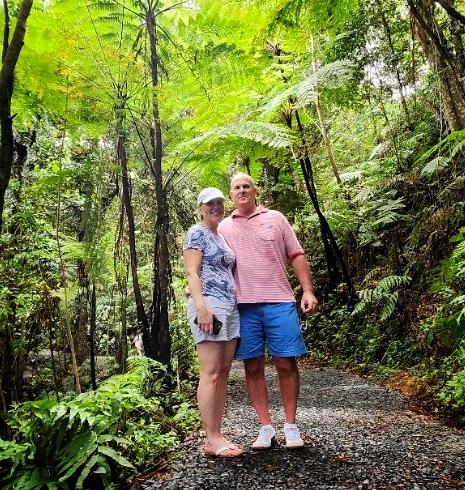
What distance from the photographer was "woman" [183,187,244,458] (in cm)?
271

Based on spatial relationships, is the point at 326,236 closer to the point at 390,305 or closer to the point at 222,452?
the point at 390,305

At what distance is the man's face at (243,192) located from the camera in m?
3.11

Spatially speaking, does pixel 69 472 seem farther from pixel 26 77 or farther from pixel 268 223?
pixel 26 77

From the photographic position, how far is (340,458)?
2623 mm

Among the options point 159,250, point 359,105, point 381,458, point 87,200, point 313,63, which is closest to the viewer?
point 381,458

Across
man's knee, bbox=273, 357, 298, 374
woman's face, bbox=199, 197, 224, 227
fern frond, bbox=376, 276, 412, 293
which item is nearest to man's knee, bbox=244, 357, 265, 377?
man's knee, bbox=273, 357, 298, 374

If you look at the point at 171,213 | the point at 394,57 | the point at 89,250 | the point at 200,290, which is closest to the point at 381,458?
the point at 200,290

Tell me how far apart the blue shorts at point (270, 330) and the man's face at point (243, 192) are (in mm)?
658

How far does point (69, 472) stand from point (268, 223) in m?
1.74

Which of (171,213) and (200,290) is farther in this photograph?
(171,213)

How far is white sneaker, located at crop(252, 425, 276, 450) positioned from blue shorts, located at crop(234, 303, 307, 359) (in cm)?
43

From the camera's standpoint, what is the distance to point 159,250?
5211 mm

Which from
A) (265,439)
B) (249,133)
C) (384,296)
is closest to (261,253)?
(265,439)

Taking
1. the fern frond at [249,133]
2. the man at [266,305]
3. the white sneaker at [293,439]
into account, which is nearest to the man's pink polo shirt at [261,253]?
Answer: the man at [266,305]
